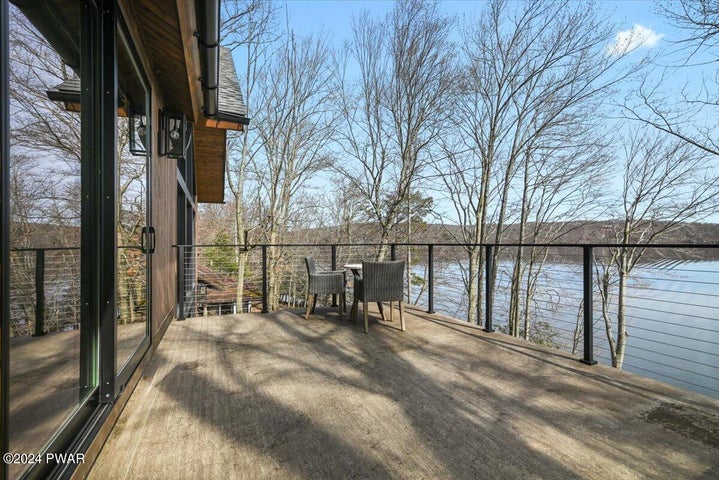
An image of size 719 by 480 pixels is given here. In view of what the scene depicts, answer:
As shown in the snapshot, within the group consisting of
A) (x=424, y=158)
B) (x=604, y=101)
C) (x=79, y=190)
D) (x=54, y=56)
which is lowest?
(x=79, y=190)

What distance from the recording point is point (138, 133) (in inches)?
103

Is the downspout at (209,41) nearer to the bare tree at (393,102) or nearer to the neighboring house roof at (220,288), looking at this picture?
the bare tree at (393,102)

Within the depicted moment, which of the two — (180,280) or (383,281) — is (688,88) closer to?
(383,281)

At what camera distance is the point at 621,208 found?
9.74m

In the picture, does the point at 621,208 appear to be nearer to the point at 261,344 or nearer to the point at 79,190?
the point at 261,344

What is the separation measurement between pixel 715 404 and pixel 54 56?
154 inches

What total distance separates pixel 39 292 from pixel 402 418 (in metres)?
1.80

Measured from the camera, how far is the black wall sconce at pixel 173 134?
3375mm

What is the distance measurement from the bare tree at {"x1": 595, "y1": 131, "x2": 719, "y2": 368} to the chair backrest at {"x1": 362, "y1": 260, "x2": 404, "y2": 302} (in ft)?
21.7

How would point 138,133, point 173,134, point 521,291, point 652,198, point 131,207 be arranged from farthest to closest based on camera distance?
point 521,291
point 652,198
point 173,134
point 138,133
point 131,207

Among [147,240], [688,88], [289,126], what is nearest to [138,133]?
[147,240]

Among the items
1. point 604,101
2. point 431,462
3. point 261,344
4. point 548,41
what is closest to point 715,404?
point 431,462

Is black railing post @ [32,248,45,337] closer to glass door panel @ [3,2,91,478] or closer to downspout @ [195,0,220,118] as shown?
glass door panel @ [3,2,91,478]

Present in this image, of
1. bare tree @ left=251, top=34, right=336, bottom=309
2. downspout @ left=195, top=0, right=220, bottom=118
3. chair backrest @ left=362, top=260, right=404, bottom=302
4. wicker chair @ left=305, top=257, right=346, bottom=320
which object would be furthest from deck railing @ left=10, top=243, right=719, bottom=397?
downspout @ left=195, top=0, right=220, bottom=118
